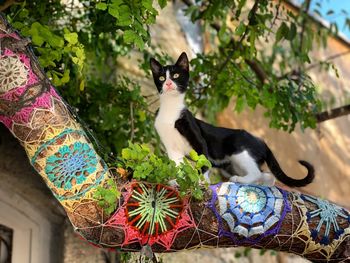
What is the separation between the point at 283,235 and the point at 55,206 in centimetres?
104

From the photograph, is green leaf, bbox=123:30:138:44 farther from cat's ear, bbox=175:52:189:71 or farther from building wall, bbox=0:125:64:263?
building wall, bbox=0:125:64:263

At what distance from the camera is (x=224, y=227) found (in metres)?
1.71

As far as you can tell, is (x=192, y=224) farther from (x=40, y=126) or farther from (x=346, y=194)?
(x=346, y=194)

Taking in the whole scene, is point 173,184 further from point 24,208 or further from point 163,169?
point 24,208

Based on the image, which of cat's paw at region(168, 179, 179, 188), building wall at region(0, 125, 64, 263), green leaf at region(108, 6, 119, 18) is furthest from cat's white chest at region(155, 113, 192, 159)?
building wall at region(0, 125, 64, 263)

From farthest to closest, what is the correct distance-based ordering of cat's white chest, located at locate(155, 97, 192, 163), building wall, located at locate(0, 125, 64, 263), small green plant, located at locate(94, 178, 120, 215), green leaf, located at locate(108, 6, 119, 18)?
building wall, located at locate(0, 125, 64, 263), green leaf, located at locate(108, 6, 119, 18), cat's white chest, located at locate(155, 97, 192, 163), small green plant, located at locate(94, 178, 120, 215)

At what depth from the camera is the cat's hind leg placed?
187 cm

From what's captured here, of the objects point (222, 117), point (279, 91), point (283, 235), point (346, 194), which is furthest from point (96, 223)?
point (346, 194)

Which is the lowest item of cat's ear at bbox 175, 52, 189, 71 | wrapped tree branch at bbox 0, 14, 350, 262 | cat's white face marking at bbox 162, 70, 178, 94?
wrapped tree branch at bbox 0, 14, 350, 262

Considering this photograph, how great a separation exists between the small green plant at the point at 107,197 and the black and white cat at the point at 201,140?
227 millimetres

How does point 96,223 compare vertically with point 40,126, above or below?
below

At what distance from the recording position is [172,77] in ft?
5.99

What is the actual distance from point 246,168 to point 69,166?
48 centimetres

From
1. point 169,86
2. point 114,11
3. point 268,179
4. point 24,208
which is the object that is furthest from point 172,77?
point 24,208
